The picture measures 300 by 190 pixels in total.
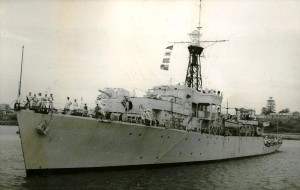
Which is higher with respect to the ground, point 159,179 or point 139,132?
point 139,132

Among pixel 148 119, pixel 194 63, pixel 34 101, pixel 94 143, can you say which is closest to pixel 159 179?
pixel 148 119

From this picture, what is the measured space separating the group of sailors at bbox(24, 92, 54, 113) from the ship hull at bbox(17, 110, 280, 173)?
30 centimetres

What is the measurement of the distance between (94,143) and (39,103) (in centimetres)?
334

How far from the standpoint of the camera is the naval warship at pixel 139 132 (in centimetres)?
1695

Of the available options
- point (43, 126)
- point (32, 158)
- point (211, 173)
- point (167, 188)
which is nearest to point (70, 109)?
point (43, 126)

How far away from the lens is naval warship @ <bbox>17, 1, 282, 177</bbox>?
16953mm

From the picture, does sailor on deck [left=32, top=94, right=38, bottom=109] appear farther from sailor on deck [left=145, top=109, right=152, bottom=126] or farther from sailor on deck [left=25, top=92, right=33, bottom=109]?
sailor on deck [left=145, top=109, right=152, bottom=126]

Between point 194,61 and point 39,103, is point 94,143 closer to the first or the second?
point 39,103

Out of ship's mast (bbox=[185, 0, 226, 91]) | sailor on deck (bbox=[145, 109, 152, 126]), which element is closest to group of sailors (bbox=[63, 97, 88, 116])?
sailor on deck (bbox=[145, 109, 152, 126])

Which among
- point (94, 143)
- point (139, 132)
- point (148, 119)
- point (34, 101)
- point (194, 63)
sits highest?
point (194, 63)

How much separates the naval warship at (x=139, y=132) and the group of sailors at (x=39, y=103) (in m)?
0.22

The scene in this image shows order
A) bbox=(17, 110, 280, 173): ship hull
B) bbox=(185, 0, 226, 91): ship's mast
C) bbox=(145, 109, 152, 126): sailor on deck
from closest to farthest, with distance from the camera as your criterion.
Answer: bbox=(17, 110, 280, 173): ship hull → bbox=(145, 109, 152, 126): sailor on deck → bbox=(185, 0, 226, 91): ship's mast

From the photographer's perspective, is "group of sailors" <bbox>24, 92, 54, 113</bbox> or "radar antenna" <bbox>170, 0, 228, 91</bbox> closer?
"group of sailors" <bbox>24, 92, 54, 113</bbox>

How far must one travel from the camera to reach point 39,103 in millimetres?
17016
